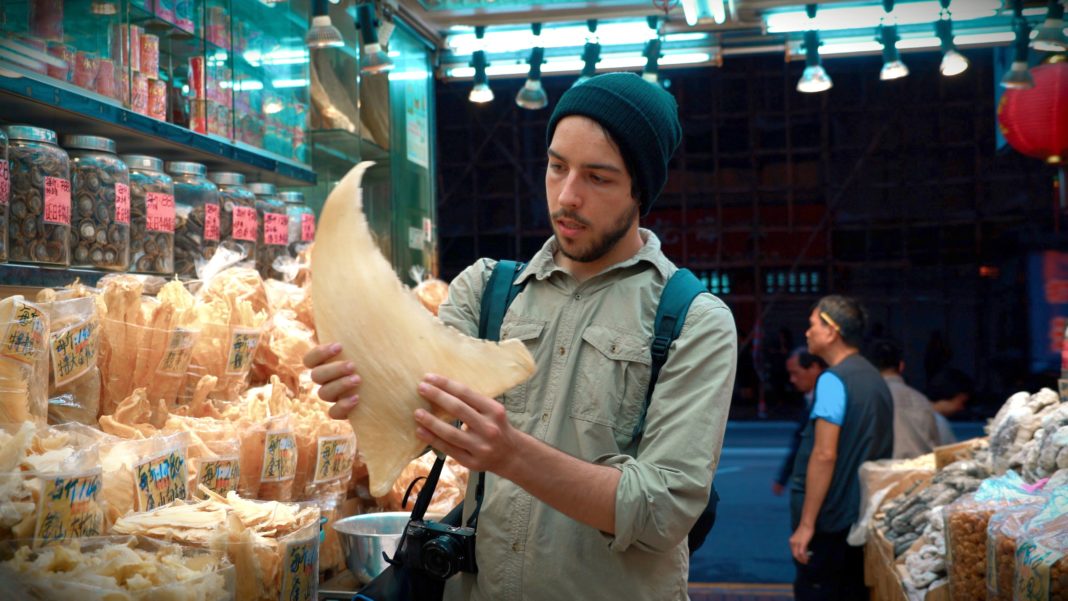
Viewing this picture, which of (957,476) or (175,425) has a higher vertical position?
(175,425)

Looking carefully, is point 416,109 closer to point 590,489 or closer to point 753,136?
point 590,489

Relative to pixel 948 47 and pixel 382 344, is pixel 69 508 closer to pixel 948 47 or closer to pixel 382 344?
pixel 382 344

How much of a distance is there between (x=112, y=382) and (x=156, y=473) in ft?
1.29

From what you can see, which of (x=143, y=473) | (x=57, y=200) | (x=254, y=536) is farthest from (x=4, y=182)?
(x=254, y=536)

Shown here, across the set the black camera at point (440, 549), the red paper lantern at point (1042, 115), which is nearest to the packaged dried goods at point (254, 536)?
the black camera at point (440, 549)

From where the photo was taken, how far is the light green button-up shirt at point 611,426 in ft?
4.04

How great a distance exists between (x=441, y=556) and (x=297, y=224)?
1851 millimetres

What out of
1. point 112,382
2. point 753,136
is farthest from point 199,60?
point 753,136

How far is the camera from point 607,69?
4.77 metres

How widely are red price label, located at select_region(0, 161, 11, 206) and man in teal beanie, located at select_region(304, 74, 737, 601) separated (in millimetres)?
917

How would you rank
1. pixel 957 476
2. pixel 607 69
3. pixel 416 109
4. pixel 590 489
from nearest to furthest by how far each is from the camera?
pixel 590 489
pixel 957 476
pixel 416 109
pixel 607 69

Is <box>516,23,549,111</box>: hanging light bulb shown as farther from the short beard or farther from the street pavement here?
the street pavement

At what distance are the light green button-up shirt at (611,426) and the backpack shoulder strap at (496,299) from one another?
2 centimetres

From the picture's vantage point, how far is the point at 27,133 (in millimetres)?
1779
